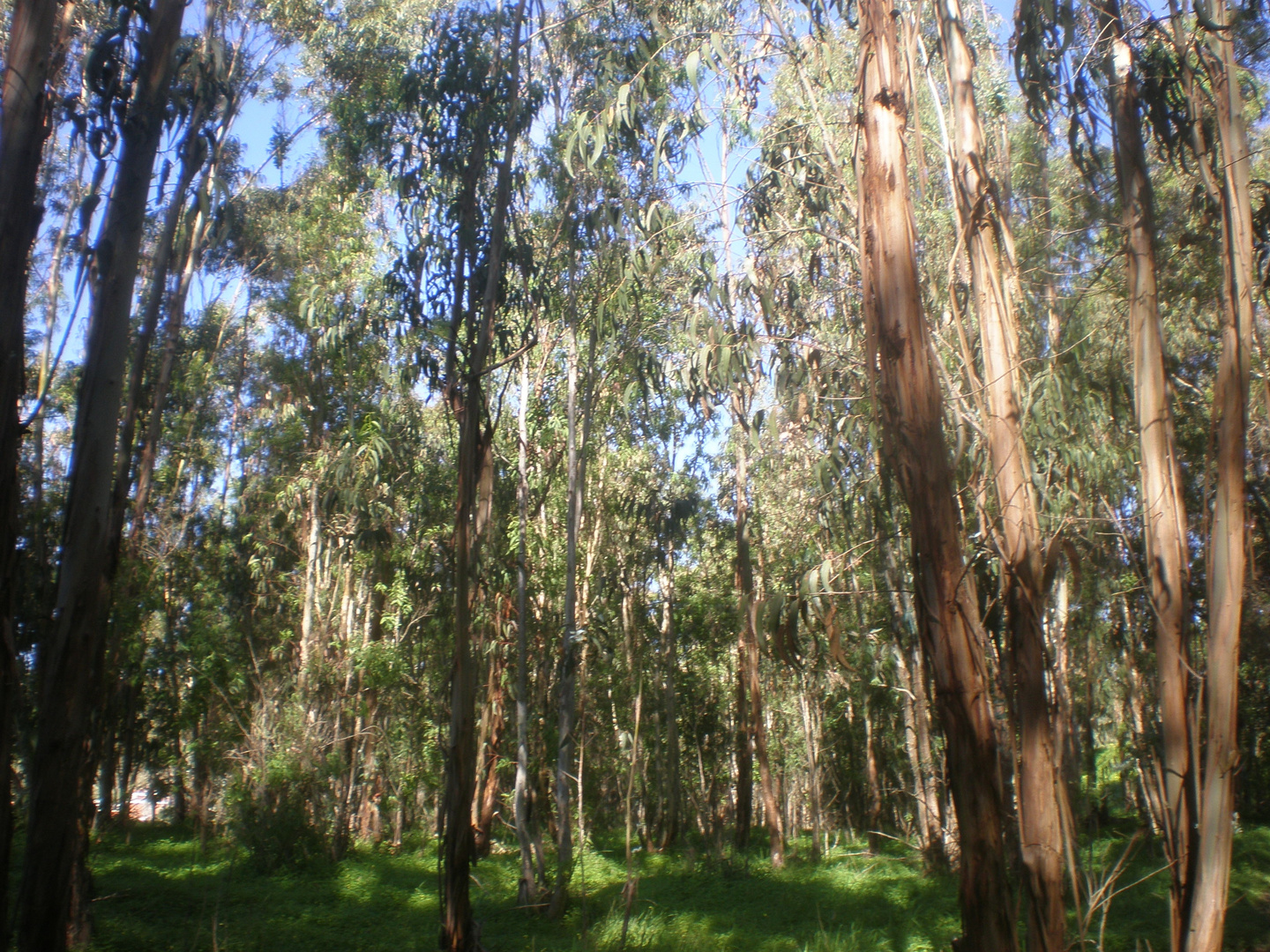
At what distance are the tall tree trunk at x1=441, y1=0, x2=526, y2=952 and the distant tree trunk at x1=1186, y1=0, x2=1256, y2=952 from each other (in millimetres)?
3605

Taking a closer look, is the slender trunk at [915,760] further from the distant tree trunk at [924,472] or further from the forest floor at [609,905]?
the distant tree trunk at [924,472]

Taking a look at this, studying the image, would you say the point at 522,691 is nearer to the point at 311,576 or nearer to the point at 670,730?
the point at 670,730

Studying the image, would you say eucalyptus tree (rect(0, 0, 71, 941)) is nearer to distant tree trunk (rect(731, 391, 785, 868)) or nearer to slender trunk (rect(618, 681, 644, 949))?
slender trunk (rect(618, 681, 644, 949))

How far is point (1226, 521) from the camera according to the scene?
10.6ft

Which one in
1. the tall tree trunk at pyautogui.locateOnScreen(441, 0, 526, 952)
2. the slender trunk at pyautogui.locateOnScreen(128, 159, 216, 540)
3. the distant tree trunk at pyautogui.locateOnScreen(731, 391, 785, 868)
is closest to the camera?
the tall tree trunk at pyautogui.locateOnScreen(441, 0, 526, 952)

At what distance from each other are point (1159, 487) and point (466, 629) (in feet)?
12.0

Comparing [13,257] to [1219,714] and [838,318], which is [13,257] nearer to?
[1219,714]

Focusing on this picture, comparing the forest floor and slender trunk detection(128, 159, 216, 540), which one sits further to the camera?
slender trunk detection(128, 159, 216, 540)

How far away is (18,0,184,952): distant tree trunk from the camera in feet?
9.23

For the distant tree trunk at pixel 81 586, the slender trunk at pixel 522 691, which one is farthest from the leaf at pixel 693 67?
the slender trunk at pixel 522 691

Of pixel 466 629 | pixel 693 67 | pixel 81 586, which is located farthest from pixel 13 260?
pixel 693 67

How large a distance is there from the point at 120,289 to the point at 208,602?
9.39 m

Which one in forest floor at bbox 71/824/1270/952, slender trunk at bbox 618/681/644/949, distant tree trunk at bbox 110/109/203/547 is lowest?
forest floor at bbox 71/824/1270/952

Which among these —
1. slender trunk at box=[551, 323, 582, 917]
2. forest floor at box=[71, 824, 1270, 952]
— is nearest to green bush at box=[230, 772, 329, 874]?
forest floor at box=[71, 824, 1270, 952]
